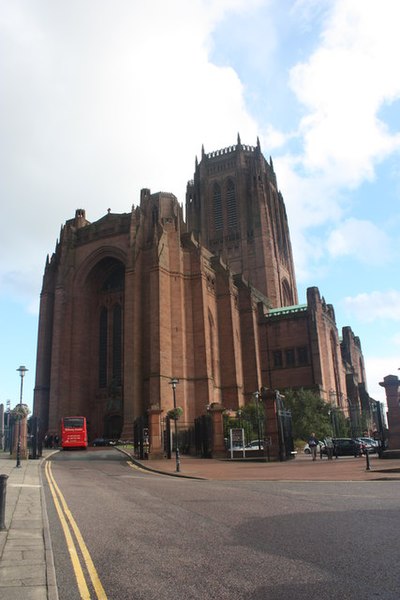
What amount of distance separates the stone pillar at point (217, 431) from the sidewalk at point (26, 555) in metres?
18.9

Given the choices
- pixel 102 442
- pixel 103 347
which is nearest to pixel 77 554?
pixel 102 442

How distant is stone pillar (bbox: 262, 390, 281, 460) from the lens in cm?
2473

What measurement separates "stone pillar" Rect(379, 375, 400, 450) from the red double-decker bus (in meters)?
23.3

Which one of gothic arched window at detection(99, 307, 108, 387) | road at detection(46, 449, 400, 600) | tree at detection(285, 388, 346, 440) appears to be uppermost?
gothic arched window at detection(99, 307, 108, 387)

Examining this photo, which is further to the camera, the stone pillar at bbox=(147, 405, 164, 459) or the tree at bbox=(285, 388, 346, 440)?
the tree at bbox=(285, 388, 346, 440)

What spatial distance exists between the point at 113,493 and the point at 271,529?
6.76 metres

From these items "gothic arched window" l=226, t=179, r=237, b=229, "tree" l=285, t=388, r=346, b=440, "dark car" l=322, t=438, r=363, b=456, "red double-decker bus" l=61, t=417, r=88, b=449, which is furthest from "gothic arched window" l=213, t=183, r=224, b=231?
"dark car" l=322, t=438, r=363, b=456

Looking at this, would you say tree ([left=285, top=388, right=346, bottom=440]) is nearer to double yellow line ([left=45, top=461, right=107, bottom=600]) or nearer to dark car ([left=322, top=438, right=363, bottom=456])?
dark car ([left=322, top=438, right=363, bottom=456])

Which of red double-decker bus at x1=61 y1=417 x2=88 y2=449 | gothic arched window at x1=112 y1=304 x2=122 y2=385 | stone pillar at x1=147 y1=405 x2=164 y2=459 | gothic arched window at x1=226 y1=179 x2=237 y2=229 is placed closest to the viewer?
stone pillar at x1=147 y1=405 x2=164 y2=459

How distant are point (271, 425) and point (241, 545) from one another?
18837mm

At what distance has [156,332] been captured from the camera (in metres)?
43.6

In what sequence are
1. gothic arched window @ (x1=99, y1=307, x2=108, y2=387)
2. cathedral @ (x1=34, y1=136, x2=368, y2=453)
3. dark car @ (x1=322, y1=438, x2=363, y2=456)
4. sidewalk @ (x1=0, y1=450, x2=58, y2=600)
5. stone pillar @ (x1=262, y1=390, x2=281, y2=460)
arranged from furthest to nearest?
gothic arched window @ (x1=99, y1=307, x2=108, y2=387)
cathedral @ (x1=34, y1=136, x2=368, y2=453)
dark car @ (x1=322, y1=438, x2=363, y2=456)
stone pillar @ (x1=262, y1=390, x2=281, y2=460)
sidewalk @ (x1=0, y1=450, x2=58, y2=600)

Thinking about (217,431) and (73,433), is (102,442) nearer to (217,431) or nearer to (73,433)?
(73,433)

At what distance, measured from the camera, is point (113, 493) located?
43.3 ft
